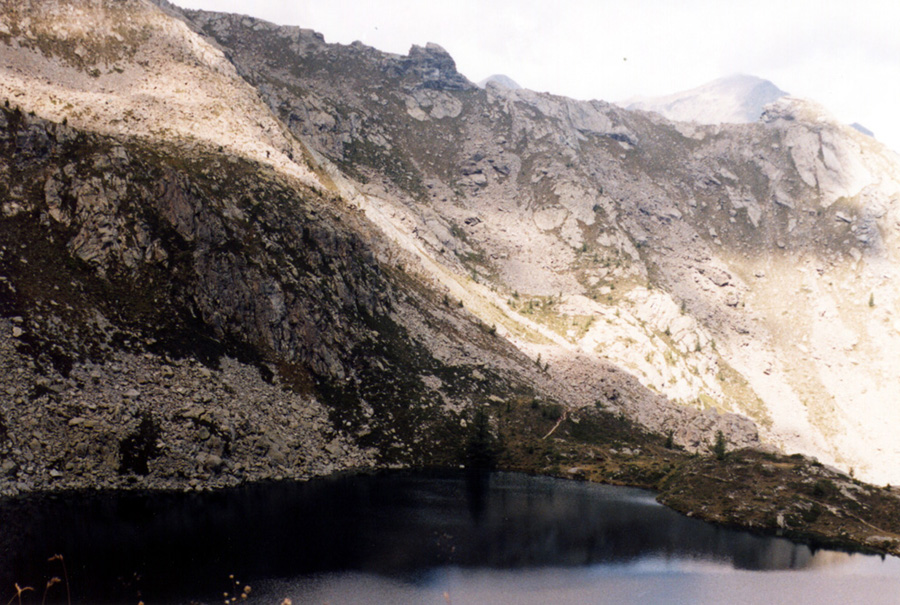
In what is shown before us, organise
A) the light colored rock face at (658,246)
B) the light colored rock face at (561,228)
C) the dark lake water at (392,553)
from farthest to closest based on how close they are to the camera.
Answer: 1. the light colored rock face at (658,246)
2. the light colored rock face at (561,228)
3. the dark lake water at (392,553)

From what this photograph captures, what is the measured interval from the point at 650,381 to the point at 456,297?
43077 millimetres

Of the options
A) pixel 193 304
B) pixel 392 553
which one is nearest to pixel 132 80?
pixel 193 304

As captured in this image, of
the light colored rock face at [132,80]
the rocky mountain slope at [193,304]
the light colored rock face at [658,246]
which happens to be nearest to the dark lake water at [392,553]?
the rocky mountain slope at [193,304]

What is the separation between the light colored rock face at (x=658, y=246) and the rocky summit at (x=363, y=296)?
33.8 inches

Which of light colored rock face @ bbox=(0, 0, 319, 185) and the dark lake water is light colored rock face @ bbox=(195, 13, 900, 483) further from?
the dark lake water

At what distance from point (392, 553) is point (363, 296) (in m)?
48.4

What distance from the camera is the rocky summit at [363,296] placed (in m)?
54.5

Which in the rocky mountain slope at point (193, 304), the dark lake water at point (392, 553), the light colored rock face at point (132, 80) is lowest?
the dark lake water at point (392, 553)

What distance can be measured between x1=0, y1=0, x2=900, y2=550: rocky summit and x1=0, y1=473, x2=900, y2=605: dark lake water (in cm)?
651

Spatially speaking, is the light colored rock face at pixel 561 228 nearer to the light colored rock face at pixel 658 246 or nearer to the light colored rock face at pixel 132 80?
the light colored rock face at pixel 132 80

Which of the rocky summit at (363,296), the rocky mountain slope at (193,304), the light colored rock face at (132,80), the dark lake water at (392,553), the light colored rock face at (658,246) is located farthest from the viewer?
the light colored rock face at (658,246)

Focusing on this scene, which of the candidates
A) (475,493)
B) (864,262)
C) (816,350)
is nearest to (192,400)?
(475,493)

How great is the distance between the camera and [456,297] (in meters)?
107

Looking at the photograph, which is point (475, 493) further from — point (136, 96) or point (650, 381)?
point (136, 96)
